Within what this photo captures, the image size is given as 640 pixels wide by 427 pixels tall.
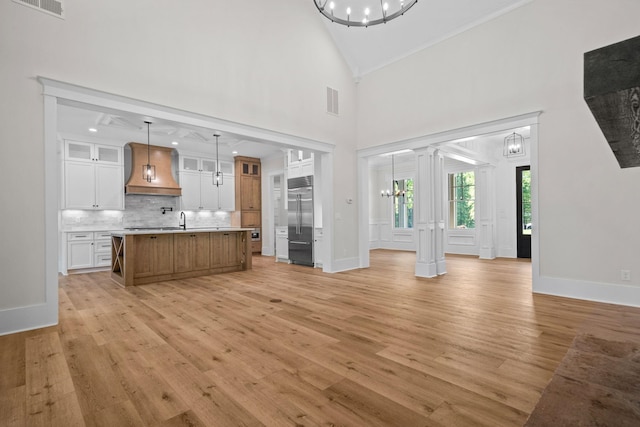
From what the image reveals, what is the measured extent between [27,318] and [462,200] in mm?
9687

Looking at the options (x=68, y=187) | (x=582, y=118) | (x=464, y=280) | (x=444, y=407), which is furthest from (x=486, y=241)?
(x=68, y=187)

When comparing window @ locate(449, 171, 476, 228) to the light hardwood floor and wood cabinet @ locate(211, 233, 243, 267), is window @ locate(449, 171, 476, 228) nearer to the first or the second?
the light hardwood floor

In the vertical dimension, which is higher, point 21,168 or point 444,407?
point 21,168

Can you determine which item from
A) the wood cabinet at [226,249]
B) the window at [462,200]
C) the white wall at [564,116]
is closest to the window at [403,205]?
the window at [462,200]

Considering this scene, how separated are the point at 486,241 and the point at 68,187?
10299 mm

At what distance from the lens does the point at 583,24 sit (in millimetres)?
4156

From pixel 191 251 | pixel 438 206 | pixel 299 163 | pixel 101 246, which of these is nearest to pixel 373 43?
pixel 299 163

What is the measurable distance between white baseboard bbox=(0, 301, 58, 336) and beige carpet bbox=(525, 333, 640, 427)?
4.27 m

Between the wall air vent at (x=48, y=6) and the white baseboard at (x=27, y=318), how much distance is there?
3.17m

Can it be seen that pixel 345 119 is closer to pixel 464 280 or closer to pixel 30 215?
pixel 464 280

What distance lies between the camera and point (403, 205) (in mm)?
10906

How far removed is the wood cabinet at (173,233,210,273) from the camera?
583 centimetres

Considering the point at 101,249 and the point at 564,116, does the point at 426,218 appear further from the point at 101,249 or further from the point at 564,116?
the point at 101,249

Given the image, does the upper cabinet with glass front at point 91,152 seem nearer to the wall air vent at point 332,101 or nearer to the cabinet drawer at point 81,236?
the cabinet drawer at point 81,236
